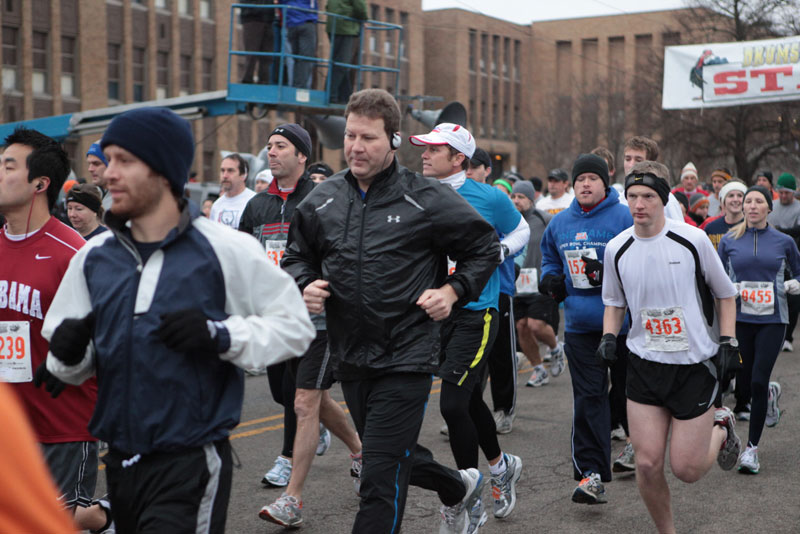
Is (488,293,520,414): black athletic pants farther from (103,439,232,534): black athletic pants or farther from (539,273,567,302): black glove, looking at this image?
(103,439,232,534): black athletic pants

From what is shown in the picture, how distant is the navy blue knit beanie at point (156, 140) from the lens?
11.1ft

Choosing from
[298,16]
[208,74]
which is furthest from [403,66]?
[298,16]

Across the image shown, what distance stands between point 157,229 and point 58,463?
1.55m

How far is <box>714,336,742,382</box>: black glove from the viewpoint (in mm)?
5430

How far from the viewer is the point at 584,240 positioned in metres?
6.92

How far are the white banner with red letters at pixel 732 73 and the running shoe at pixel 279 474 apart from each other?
1463cm

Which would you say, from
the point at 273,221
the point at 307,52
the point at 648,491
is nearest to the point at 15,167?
the point at 273,221

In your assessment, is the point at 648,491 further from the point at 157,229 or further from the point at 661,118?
the point at 661,118

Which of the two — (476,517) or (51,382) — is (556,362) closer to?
(476,517)

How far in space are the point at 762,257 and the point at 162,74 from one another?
38.3 m

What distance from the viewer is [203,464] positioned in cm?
337

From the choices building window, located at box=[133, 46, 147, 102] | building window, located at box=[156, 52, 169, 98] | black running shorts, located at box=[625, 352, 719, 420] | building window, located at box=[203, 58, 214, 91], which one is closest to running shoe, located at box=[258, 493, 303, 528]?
black running shorts, located at box=[625, 352, 719, 420]

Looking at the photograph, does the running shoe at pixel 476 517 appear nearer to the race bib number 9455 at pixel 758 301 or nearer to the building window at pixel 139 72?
the race bib number 9455 at pixel 758 301

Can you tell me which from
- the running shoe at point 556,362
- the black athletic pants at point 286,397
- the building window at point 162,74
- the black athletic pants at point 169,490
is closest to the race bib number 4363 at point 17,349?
the black athletic pants at point 169,490
